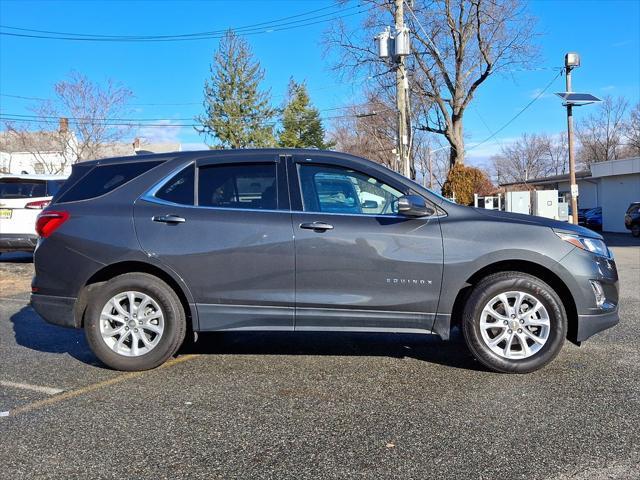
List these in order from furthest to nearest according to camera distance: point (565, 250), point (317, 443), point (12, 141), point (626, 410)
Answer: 1. point (12, 141)
2. point (565, 250)
3. point (626, 410)
4. point (317, 443)

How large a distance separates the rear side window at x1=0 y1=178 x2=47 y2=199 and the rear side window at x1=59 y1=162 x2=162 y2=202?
6916 mm

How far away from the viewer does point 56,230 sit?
484 cm

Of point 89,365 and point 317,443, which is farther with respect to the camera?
point 89,365

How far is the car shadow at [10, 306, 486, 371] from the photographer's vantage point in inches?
206

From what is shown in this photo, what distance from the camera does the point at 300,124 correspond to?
4669 cm

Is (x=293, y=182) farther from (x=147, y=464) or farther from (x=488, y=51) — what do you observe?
(x=488, y=51)

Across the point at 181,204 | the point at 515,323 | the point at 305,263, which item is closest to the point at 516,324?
the point at 515,323

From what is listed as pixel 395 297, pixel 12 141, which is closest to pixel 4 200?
pixel 395 297

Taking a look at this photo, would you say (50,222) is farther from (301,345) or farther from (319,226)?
(301,345)

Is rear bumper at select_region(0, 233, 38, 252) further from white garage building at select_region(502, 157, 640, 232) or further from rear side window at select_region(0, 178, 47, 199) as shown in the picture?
white garage building at select_region(502, 157, 640, 232)

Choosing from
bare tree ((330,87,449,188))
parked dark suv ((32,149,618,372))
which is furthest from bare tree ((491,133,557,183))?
parked dark suv ((32,149,618,372))

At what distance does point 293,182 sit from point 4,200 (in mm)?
8455

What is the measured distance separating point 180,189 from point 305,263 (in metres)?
1.31

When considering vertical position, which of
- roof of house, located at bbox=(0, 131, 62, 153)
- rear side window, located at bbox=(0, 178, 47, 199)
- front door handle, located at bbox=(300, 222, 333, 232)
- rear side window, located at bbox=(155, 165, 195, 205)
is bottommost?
front door handle, located at bbox=(300, 222, 333, 232)
